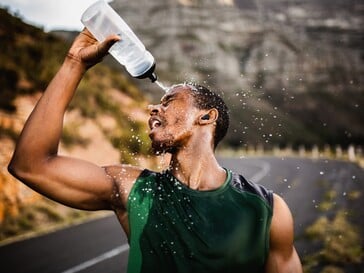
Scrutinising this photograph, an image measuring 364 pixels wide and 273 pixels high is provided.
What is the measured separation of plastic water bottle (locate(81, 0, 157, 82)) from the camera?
3.09 meters

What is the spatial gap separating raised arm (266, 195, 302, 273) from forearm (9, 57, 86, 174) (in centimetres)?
101

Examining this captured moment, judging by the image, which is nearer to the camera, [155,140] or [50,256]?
[155,140]

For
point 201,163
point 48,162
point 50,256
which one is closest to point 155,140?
point 201,163

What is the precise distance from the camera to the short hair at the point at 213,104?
2.52m

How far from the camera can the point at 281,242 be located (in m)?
2.33

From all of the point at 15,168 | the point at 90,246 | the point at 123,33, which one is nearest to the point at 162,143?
the point at 15,168

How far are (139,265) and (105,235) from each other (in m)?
9.50

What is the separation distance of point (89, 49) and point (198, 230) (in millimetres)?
901

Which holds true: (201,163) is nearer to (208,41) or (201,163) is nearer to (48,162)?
(48,162)

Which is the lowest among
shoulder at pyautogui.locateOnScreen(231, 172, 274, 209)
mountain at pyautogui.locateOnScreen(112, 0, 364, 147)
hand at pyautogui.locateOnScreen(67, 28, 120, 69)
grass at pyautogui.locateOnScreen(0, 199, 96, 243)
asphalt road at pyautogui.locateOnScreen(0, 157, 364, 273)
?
mountain at pyautogui.locateOnScreen(112, 0, 364, 147)

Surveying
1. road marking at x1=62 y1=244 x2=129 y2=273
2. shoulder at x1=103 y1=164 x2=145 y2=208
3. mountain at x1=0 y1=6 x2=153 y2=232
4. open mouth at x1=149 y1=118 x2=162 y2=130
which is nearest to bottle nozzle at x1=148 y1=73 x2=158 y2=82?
open mouth at x1=149 y1=118 x2=162 y2=130

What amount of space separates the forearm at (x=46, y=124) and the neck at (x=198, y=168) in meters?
0.59

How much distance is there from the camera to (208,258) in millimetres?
2215

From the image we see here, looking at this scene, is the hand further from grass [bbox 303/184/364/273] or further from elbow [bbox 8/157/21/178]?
grass [bbox 303/184/364/273]
